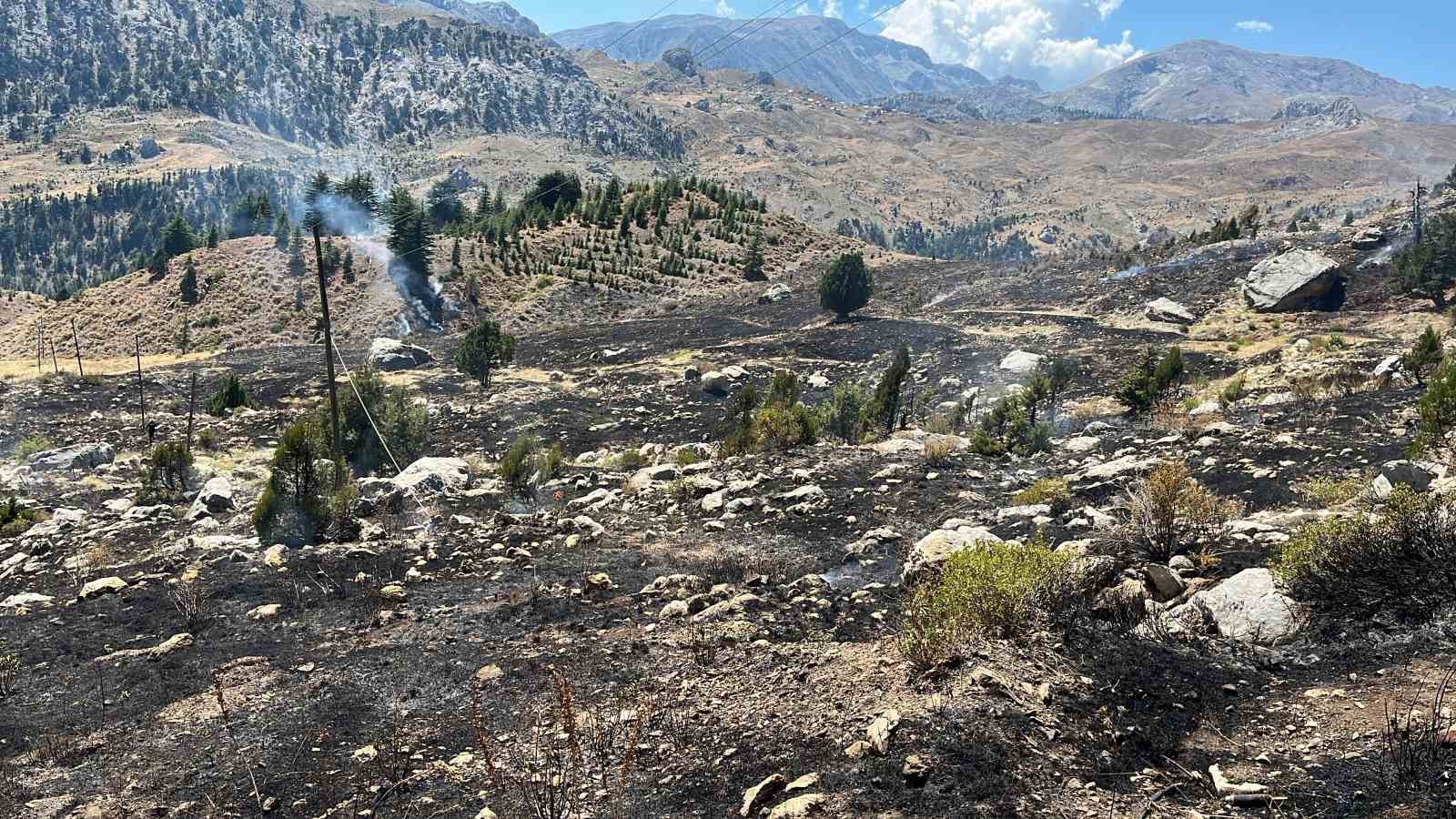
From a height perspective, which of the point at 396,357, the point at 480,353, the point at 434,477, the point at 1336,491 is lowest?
the point at 396,357

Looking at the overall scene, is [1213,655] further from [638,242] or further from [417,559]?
[638,242]

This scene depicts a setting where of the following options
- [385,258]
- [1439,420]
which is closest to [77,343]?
[385,258]

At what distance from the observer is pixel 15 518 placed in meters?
13.0

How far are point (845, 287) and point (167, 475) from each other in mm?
26925

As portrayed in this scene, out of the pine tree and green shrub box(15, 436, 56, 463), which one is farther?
the pine tree

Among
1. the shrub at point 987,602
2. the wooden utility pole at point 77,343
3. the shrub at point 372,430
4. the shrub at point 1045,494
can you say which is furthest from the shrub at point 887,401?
the wooden utility pole at point 77,343

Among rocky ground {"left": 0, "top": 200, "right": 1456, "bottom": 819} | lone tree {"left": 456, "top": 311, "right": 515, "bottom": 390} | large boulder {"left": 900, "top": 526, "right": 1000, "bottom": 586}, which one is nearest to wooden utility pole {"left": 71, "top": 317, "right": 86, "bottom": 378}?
lone tree {"left": 456, "top": 311, "right": 515, "bottom": 390}

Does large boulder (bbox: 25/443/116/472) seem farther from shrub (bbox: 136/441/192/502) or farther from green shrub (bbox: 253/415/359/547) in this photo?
green shrub (bbox: 253/415/359/547)

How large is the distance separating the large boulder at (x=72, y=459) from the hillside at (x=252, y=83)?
162903 millimetres

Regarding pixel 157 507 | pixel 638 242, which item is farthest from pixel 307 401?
pixel 638 242

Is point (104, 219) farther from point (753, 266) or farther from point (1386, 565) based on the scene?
point (1386, 565)

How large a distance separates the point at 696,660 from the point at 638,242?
155 ft

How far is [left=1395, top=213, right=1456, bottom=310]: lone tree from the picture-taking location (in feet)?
83.7

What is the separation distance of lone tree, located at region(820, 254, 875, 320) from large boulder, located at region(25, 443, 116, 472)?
26476 millimetres
